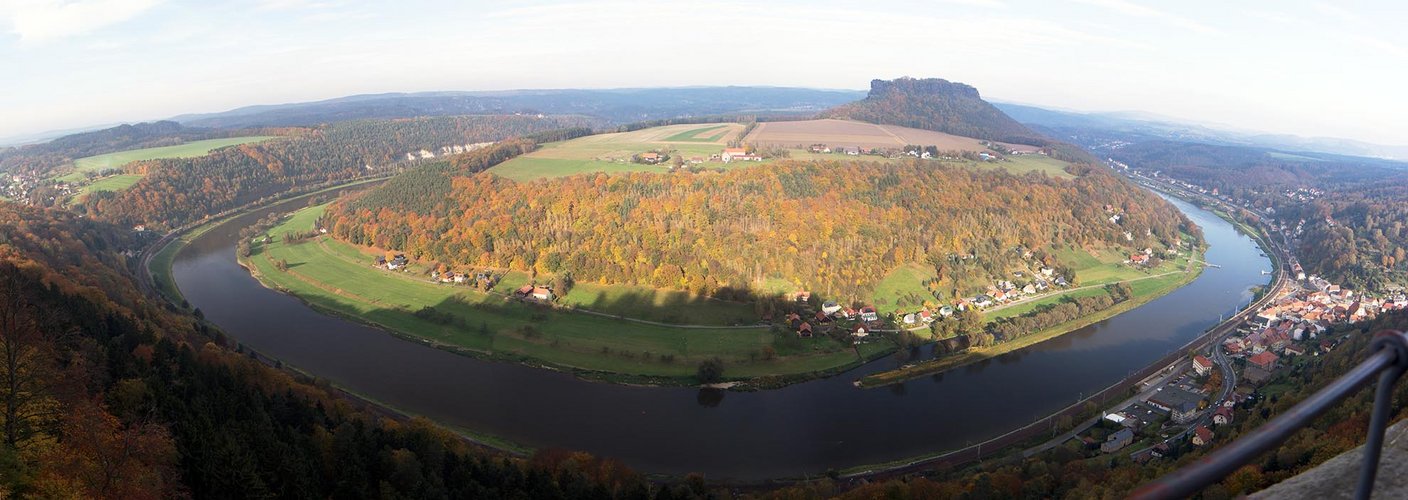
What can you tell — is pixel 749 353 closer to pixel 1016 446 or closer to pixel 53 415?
pixel 1016 446

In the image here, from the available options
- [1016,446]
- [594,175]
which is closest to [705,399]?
[1016,446]

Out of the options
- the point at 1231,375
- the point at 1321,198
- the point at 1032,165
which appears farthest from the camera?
the point at 1321,198

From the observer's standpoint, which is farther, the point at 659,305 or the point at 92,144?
the point at 92,144

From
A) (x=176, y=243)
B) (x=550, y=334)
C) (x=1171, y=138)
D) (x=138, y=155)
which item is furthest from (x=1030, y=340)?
(x=1171, y=138)

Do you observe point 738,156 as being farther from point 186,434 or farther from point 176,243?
point 176,243

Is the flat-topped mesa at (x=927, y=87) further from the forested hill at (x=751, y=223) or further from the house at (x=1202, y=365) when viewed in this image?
the house at (x=1202, y=365)

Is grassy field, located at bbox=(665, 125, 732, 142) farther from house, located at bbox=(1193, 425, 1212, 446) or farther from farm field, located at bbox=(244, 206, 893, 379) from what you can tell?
house, located at bbox=(1193, 425, 1212, 446)

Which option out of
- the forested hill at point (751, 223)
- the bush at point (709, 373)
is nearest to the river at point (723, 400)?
the bush at point (709, 373)
